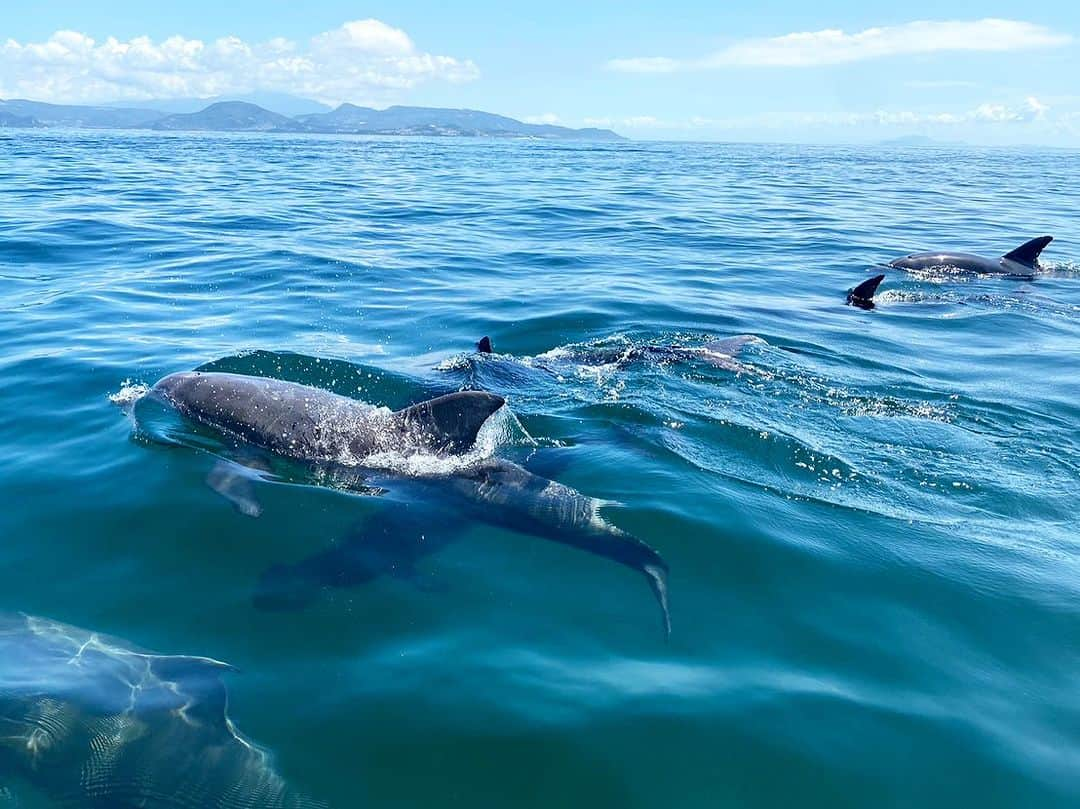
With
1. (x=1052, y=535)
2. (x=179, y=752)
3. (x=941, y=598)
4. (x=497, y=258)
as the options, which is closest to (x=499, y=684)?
(x=179, y=752)

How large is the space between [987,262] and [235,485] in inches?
879

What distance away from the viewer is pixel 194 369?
13523 millimetres

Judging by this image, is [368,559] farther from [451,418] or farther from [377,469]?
[451,418]

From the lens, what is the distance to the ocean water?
588 centimetres

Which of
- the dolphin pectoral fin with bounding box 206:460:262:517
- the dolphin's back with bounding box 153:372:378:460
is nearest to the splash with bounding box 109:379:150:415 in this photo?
the dolphin's back with bounding box 153:372:378:460

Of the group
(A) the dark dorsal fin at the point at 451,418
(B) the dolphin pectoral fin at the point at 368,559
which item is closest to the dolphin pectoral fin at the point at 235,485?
(B) the dolphin pectoral fin at the point at 368,559

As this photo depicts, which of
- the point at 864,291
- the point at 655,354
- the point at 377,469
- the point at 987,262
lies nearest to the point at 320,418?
the point at 377,469

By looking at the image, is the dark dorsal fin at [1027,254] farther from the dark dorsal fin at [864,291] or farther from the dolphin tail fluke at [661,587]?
the dolphin tail fluke at [661,587]

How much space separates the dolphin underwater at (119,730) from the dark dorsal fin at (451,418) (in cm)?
419

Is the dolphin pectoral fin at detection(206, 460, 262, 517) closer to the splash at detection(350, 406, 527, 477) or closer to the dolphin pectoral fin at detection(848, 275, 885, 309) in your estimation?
the splash at detection(350, 406, 527, 477)

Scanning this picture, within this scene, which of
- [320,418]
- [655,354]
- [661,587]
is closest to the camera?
[661,587]

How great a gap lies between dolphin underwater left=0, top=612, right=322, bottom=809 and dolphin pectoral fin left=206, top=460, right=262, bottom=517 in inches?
94.3

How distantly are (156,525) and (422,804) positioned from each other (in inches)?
196

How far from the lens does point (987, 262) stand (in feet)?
79.2
